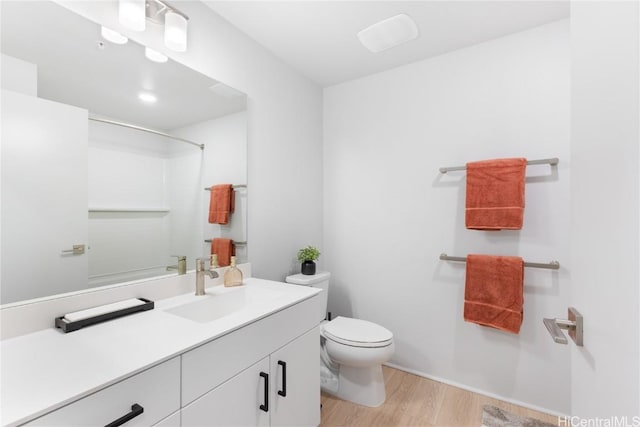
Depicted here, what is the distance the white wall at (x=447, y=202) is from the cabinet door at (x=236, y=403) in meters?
1.39

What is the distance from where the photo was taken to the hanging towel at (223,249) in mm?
1703

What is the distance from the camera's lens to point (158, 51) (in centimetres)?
139

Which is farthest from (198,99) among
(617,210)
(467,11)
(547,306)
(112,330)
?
(547,306)

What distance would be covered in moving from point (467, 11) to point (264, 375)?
216cm

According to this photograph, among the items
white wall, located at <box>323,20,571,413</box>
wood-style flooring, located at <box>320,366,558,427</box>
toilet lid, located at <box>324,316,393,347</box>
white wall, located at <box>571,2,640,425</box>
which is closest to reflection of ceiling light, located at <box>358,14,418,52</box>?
white wall, located at <box>323,20,571,413</box>

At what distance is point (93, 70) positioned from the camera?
1.19m

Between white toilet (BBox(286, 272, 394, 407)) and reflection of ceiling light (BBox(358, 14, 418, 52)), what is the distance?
1.67 meters

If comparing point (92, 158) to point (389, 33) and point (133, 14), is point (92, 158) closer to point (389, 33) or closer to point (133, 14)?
point (133, 14)

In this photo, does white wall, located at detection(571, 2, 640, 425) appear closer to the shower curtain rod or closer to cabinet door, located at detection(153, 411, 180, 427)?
cabinet door, located at detection(153, 411, 180, 427)

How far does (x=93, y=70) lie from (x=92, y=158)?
1.22 ft

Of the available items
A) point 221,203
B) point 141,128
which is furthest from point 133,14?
point 221,203

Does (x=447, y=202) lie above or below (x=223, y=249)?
above

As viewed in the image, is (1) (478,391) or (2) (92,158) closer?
(2) (92,158)

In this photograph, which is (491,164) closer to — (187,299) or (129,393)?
(187,299)
